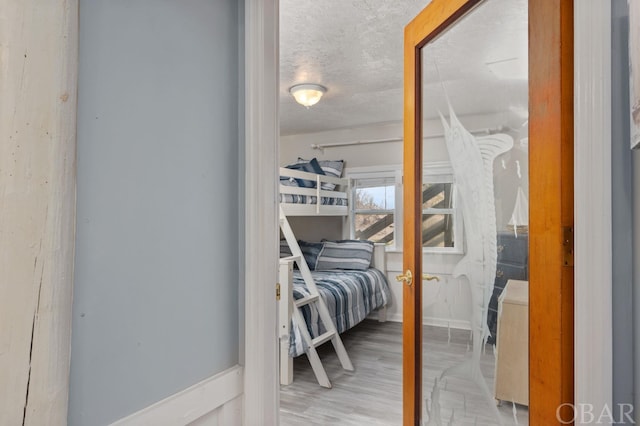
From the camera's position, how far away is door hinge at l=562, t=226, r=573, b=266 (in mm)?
911

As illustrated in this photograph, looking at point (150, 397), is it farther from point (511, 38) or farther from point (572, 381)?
point (511, 38)

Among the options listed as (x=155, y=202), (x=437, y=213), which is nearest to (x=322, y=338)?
(x=437, y=213)

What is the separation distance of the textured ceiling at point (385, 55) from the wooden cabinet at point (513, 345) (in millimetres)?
572

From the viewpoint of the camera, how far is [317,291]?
10.3 ft

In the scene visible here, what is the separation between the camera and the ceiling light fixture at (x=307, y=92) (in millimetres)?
3094

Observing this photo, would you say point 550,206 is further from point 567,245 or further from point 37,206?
point 37,206

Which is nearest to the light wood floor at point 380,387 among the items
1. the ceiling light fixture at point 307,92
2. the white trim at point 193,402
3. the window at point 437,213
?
the window at point 437,213

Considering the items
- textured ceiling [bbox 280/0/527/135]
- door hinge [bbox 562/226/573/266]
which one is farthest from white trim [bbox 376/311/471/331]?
textured ceiling [bbox 280/0/527/135]

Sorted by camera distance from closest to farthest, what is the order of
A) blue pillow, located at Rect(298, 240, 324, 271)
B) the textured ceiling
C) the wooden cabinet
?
the wooden cabinet < the textured ceiling < blue pillow, located at Rect(298, 240, 324, 271)

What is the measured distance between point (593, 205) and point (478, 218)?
0.55 meters

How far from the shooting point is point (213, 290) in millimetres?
935

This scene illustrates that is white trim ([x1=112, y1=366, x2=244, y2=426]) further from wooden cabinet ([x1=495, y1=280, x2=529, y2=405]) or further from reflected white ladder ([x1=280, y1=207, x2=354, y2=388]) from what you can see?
reflected white ladder ([x1=280, y1=207, x2=354, y2=388])

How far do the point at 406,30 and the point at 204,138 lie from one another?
48.6 inches

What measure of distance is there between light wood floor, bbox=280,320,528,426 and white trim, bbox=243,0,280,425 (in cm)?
80
